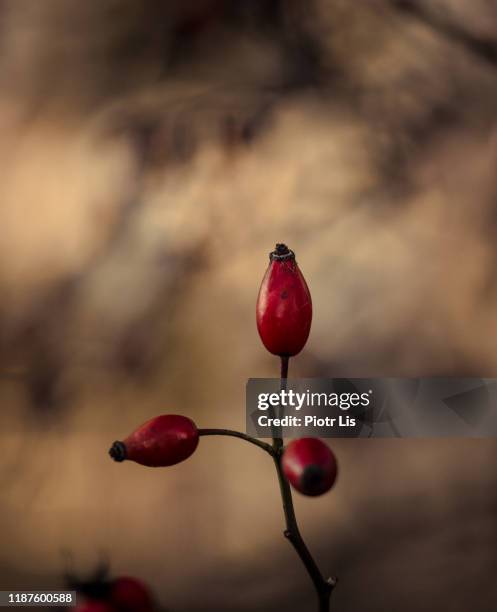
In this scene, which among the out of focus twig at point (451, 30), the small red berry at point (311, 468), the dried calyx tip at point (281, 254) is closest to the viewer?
the small red berry at point (311, 468)

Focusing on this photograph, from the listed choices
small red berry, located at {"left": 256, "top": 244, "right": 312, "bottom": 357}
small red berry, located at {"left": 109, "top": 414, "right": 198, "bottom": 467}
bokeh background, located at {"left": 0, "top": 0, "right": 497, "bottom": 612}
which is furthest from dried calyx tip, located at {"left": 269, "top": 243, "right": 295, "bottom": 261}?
bokeh background, located at {"left": 0, "top": 0, "right": 497, "bottom": 612}

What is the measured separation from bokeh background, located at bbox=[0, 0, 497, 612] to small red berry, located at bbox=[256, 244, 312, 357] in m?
0.30

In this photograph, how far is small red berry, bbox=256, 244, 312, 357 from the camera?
747 millimetres

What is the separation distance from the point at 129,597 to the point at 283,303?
0.99 feet

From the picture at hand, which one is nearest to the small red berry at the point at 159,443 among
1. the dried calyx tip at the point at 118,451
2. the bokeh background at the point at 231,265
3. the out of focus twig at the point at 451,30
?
the dried calyx tip at the point at 118,451

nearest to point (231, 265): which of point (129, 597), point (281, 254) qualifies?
point (281, 254)

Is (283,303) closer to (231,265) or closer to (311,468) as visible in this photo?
(311,468)

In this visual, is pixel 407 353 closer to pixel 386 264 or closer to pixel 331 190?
pixel 386 264

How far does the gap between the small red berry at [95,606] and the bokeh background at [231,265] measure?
0.95 ft

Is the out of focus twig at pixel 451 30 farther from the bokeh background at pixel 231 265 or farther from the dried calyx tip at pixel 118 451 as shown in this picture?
the dried calyx tip at pixel 118 451

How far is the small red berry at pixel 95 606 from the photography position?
738 mm

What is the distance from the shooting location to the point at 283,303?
745 mm

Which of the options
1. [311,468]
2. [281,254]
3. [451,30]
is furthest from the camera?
[451,30]

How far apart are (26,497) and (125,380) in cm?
19
